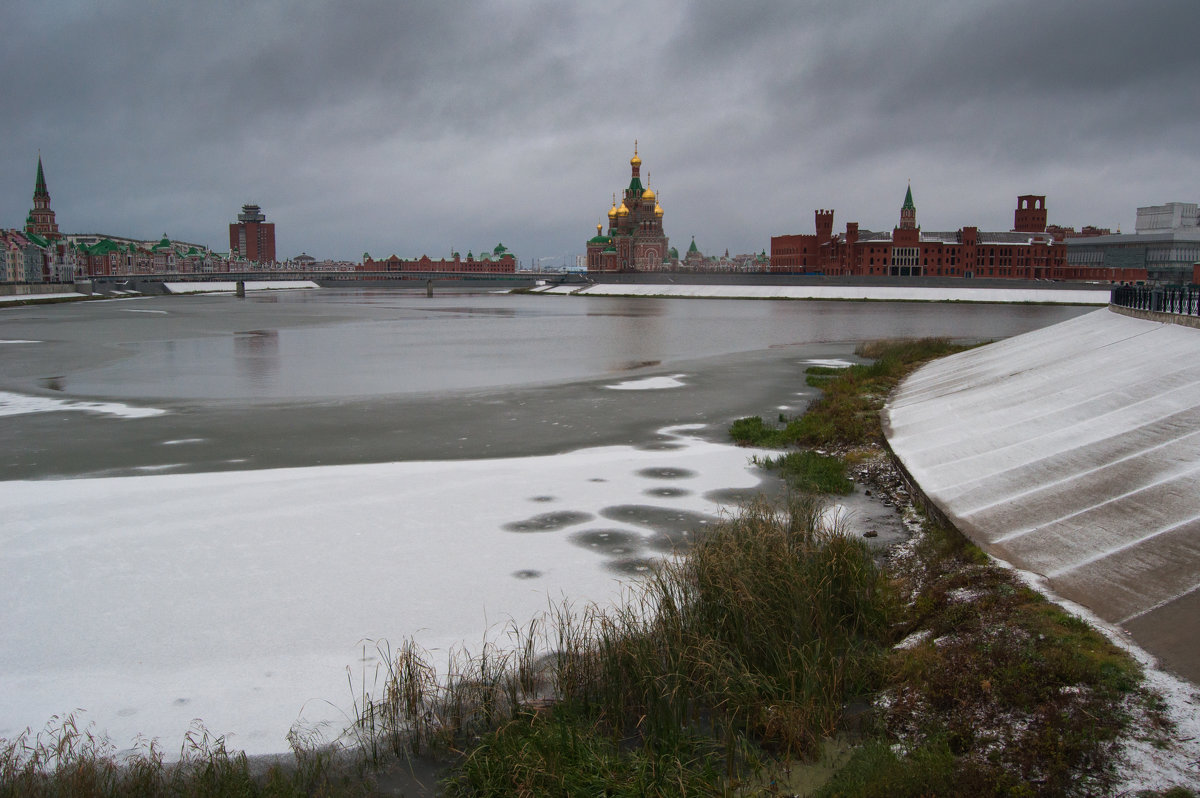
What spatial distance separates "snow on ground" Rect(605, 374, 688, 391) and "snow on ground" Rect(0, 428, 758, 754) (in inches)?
Answer: 307

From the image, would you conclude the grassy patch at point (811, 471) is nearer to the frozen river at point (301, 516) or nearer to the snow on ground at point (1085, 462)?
the frozen river at point (301, 516)

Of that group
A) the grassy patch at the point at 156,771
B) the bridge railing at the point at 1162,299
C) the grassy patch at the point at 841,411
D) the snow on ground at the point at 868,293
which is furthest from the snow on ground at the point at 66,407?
the snow on ground at the point at 868,293

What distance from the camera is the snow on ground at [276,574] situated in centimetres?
568

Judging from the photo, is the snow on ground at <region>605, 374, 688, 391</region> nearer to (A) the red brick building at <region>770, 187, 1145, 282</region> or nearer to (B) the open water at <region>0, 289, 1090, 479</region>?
(B) the open water at <region>0, 289, 1090, 479</region>

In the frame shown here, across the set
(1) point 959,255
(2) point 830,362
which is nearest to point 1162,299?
(2) point 830,362

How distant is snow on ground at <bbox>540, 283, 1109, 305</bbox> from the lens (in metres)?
81.0

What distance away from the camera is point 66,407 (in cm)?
1681

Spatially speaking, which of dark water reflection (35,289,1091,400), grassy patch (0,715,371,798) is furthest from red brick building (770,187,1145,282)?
grassy patch (0,715,371,798)

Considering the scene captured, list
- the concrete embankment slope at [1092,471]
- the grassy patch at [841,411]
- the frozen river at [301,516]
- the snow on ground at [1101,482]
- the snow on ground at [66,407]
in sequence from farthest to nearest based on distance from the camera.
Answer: the snow on ground at [66,407] < the grassy patch at [841,411] < the frozen river at [301,516] < the concrete embankment slope at [1092,471] < the snow on ground at [1101,482]

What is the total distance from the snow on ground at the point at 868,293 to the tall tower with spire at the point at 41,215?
146 metres

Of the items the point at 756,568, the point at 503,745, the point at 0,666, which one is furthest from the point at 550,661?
the point at 0,666

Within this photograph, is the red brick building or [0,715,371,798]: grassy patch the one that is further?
the red brick building

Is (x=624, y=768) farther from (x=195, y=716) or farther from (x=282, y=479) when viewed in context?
(x=282, y=479)

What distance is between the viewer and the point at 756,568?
6.55 meters
